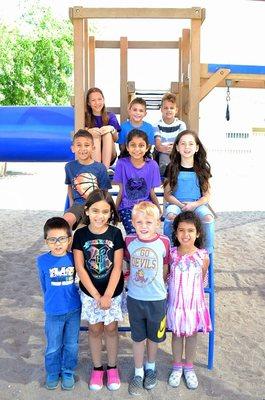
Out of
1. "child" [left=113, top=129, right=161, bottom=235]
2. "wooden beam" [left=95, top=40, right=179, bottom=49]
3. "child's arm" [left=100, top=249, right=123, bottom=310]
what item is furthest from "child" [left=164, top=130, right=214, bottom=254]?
"wooden beam" [left=95, top=40, right=179, bottom=49]

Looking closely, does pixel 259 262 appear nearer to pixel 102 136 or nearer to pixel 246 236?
pixel 246 236

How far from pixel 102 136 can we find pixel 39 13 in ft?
56.6

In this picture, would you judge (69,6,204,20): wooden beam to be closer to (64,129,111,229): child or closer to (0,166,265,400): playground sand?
(64,129,111,229): child

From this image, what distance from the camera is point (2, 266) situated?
243 inches

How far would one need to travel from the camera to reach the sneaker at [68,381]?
312 cm

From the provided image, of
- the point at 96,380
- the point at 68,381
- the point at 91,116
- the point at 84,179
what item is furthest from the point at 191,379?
the point at 91,116

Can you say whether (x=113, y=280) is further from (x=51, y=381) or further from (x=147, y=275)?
(x=51, y=381)

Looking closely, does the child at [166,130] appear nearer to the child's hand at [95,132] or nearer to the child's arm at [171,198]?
the child's hand at [95,132]

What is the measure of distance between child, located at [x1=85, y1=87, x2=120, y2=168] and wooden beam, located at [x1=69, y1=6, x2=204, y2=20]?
60 centimetres

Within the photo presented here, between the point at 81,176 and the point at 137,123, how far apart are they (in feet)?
3.29

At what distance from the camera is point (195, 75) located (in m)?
3.95

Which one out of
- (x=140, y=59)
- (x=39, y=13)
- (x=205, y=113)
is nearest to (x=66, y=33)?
(x=39, y=13)

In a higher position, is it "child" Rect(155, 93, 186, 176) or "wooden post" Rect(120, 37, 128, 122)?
"wooden post" Rect(120, 37, 128, 122)

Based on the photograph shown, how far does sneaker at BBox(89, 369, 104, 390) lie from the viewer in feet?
10.2
